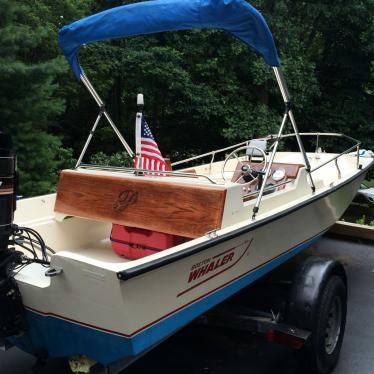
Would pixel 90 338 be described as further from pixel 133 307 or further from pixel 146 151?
pixel 146 151

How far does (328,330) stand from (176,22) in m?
2.37

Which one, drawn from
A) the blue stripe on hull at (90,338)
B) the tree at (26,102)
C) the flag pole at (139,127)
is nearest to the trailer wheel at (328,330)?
the blue stripe on hull at (90,338)

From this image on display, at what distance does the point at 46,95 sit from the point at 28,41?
77 centimetres

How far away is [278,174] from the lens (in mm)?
4660

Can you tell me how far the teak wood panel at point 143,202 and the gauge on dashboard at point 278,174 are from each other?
1.78 metres

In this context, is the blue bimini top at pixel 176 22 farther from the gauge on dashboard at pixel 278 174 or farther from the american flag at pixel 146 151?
the gauge on dashboard at pixel 278 174

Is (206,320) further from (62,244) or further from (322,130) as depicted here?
(322,130)

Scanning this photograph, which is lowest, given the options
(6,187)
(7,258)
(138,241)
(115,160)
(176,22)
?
(115,160)

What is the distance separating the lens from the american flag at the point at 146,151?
342 cm

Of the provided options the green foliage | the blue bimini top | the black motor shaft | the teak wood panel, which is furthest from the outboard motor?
the green foliage

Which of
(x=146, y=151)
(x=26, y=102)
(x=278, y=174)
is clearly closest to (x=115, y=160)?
(x=26, y=102)

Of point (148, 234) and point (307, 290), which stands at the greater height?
point (148, 234)

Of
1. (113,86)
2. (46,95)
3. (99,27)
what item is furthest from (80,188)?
(113,86)

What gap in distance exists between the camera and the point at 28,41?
611cm
